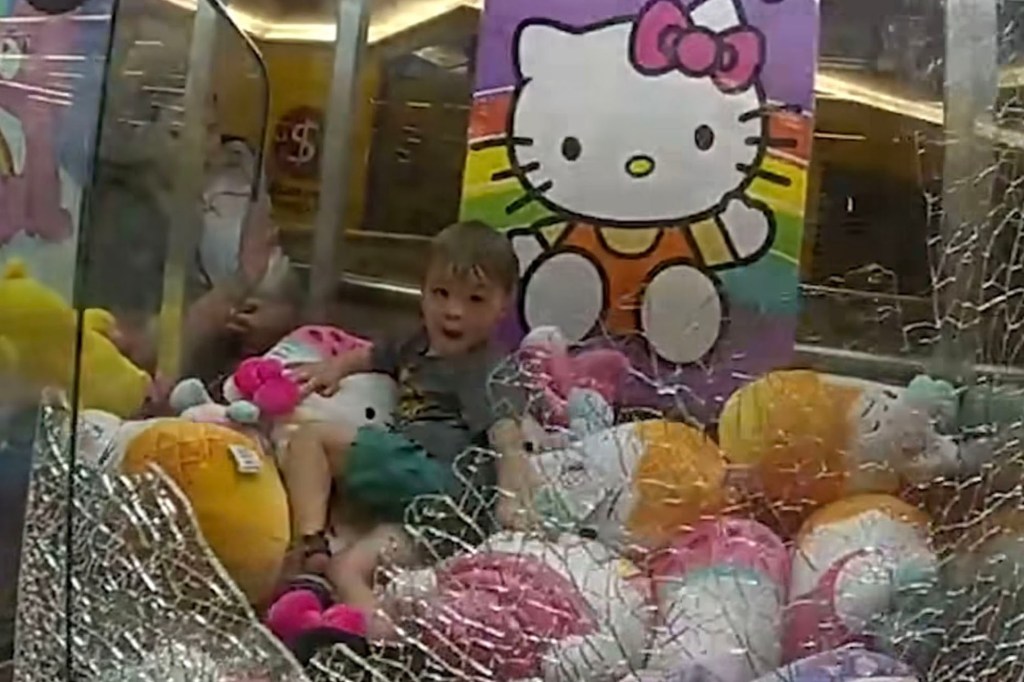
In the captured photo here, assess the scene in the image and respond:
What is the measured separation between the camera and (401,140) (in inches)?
33.0

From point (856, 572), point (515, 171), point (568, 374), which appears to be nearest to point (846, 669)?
point (856, 572)

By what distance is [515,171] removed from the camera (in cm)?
80

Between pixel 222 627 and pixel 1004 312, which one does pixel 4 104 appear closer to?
pixel 222 627

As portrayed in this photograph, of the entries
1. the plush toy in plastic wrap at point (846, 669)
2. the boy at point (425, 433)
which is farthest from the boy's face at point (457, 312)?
the plush toy in plastic wrap at point (846, 669)

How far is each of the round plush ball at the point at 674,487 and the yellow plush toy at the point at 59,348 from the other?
0.85 feet

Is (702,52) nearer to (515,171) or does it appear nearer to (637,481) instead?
(515,171)

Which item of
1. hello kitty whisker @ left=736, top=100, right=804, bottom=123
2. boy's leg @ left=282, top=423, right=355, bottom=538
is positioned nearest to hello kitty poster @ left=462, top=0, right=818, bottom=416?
hello kitty whisker @ left=736, top=100, right=804, bottom=123

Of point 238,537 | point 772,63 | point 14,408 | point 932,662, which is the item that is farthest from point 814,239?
point 14,408

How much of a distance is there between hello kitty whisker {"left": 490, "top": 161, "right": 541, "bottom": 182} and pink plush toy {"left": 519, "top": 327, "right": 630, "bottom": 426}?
3.2 inches

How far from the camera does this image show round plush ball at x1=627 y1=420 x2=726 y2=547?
29.4 inches

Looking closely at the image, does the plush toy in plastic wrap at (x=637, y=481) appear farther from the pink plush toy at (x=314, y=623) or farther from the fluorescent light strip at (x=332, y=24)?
the fluorescent light strip at (x=332, y=24)

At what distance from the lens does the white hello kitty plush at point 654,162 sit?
0.77 m

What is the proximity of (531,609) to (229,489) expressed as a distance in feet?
0.53

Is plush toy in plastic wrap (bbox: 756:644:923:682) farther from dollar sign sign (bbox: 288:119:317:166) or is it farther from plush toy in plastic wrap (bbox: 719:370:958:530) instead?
dollar sign sign (bbox: 288:119:317:166)
